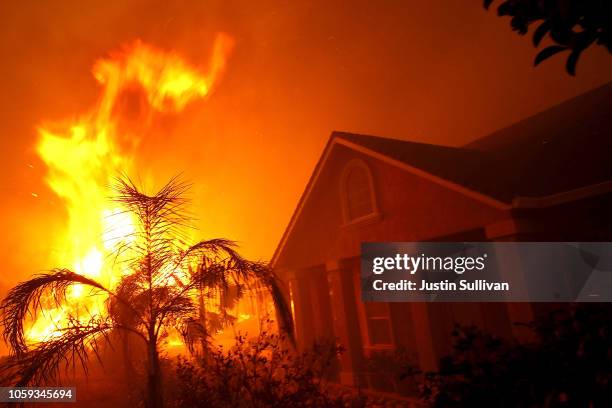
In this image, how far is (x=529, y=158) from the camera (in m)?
9.87

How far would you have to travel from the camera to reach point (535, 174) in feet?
27.6

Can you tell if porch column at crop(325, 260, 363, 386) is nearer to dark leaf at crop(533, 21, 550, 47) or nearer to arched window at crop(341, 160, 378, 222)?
arched window at crop(341, 160, 378, 222)

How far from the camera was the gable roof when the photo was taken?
7.10 m

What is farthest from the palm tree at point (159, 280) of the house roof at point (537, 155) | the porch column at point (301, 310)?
the porch column at point (301, 310)

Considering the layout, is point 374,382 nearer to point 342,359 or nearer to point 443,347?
point 342,359

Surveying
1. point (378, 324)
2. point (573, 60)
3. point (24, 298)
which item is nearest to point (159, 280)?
point (24, 298)

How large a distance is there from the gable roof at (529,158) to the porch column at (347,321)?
106 inches

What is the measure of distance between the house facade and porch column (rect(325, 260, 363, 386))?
1.1 inches

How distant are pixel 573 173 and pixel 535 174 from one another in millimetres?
1018

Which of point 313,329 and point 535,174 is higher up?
point 535,174

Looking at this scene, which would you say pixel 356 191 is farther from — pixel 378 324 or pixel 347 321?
pixel 378 324

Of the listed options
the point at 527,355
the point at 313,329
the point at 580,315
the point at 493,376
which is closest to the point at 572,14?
the point at 580,315

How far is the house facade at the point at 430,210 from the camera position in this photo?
737 cm

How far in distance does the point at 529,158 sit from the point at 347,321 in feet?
21.5
